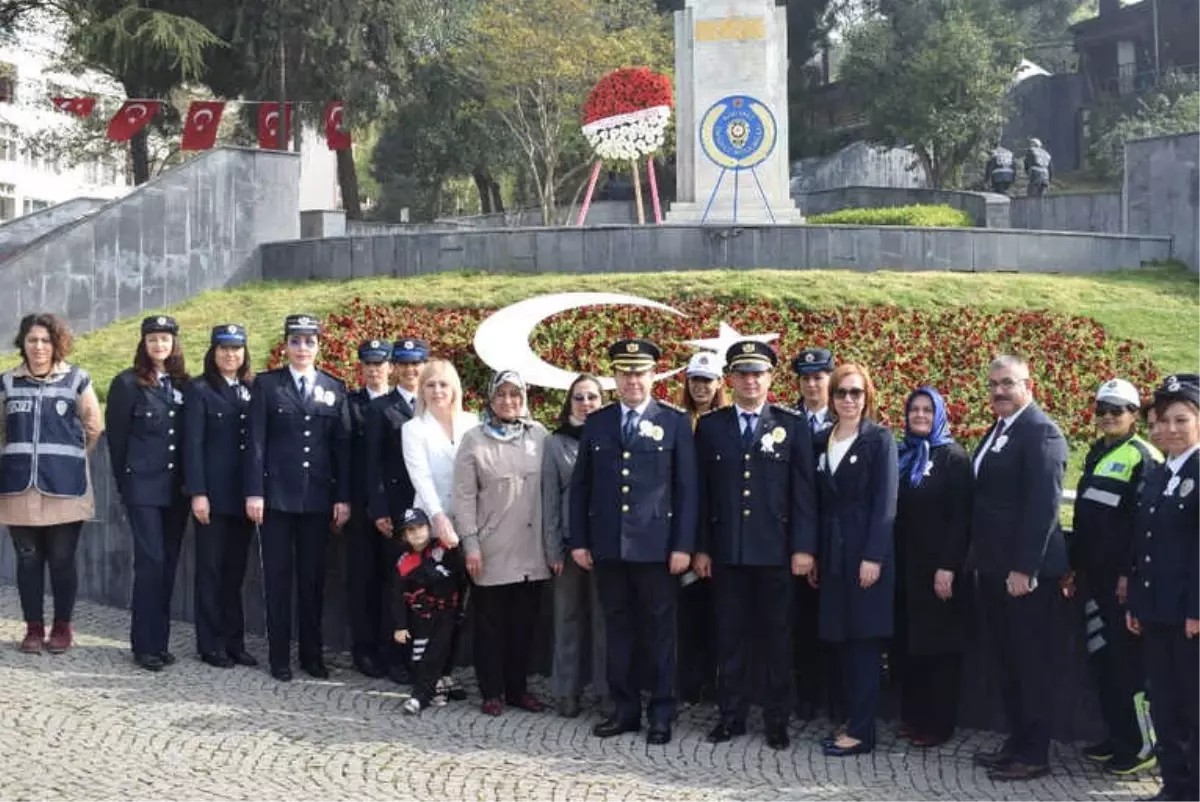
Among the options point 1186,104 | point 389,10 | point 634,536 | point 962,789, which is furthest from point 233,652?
point 1186,104

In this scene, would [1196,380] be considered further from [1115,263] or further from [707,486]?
[1115,263]

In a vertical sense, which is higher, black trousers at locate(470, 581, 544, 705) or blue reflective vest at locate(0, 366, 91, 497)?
blue reflective vest at locate(0, 366, 91, 497)

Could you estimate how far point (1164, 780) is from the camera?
18.2 ft

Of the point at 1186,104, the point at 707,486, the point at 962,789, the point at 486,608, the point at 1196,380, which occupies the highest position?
the point at 1186,104

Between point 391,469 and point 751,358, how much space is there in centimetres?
209

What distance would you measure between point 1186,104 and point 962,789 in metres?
32.1

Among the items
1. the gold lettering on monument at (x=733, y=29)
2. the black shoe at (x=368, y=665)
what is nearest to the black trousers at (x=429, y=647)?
the black shoe at (x=368, y=665)

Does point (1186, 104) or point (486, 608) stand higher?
point (1186, 104)

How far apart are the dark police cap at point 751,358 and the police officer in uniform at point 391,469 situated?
175 cm

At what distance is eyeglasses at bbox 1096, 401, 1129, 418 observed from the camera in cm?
609

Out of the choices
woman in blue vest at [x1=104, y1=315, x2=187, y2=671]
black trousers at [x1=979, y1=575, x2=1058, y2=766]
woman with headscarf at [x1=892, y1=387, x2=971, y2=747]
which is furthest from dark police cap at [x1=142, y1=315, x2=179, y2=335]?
black trousers at [x1=979, y1=575, x2=1058, y2=766]

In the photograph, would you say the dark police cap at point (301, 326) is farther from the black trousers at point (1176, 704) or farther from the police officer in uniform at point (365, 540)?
the black trousers at point (1176, 704)

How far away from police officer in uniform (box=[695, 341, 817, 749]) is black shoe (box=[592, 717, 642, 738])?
1.19 feet

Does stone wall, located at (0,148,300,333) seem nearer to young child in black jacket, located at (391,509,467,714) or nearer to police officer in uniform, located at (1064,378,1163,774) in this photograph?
young child in black jacket, located at (391,509,467,714)
